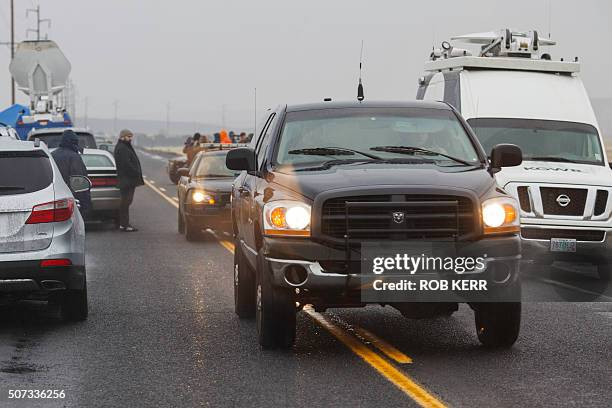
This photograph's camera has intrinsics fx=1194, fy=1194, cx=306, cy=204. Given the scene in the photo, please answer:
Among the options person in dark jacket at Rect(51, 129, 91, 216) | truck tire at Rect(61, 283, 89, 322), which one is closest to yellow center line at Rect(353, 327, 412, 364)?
truck tire at Rect(61, 283, 89, 322)

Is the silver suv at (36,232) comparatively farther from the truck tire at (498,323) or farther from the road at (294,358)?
the truck tire at (498,323)

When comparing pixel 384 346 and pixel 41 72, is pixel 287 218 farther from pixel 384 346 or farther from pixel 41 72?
pixel 41 72

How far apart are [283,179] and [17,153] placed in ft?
8.49

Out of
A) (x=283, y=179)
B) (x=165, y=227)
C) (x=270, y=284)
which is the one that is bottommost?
(x=165, y=227)

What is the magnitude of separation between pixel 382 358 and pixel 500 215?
1.31 m

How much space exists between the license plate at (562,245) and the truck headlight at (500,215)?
5.39 meters

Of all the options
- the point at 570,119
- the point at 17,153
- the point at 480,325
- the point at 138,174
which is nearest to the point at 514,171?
the point at 570,119

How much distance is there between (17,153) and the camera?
10.0 metres

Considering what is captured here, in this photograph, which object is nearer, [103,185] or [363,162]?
[363,162]

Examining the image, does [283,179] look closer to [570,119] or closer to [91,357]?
[91,357]

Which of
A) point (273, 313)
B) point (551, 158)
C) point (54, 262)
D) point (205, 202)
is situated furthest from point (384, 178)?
point (205, 202)

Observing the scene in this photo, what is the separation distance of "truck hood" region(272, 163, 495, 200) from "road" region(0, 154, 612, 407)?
48.4 inches

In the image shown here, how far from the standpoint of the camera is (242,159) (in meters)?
9.73

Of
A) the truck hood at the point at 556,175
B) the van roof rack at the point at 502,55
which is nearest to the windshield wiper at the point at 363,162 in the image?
the truck hood at the point at 556,175
